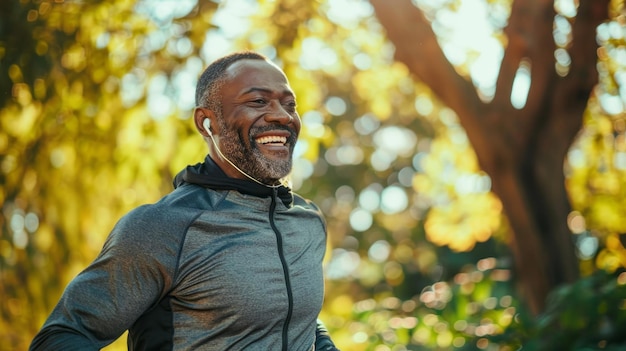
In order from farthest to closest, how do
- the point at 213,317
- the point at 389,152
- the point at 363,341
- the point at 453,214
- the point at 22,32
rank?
1. the point at 389,152
2. the point at 453,214
3. the point at 22,32
4. the point at 363,341
5. the point at 213,317

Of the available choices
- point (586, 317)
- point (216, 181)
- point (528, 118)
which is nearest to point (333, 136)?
point (528, 118)

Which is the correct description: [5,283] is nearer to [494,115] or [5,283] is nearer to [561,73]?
[494,115]

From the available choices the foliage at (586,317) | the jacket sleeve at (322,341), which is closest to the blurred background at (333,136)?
the foliage at (586,317)

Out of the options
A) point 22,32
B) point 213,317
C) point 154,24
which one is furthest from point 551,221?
point 213,317

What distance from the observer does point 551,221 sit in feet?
18.2

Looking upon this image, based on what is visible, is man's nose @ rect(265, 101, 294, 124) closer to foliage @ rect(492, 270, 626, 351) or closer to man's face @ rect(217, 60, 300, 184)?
man's face @ rect(217, 60, 300, 184)

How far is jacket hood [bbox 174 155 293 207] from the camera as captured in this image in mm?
2488

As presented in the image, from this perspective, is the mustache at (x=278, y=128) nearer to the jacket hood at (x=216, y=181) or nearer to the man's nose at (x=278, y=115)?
the man's nose at (x=278, y=115)

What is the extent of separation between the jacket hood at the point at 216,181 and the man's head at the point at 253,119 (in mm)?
48

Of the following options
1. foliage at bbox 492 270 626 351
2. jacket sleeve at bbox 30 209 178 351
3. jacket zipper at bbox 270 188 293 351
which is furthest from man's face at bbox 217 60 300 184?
foliage at bbox 492 270 626 351

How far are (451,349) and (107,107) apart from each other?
275 cm

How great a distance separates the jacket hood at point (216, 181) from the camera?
2.49 metres

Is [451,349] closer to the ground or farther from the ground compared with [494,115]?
closer to the ground

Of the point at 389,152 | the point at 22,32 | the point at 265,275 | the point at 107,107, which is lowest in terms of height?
the point at 389,152
